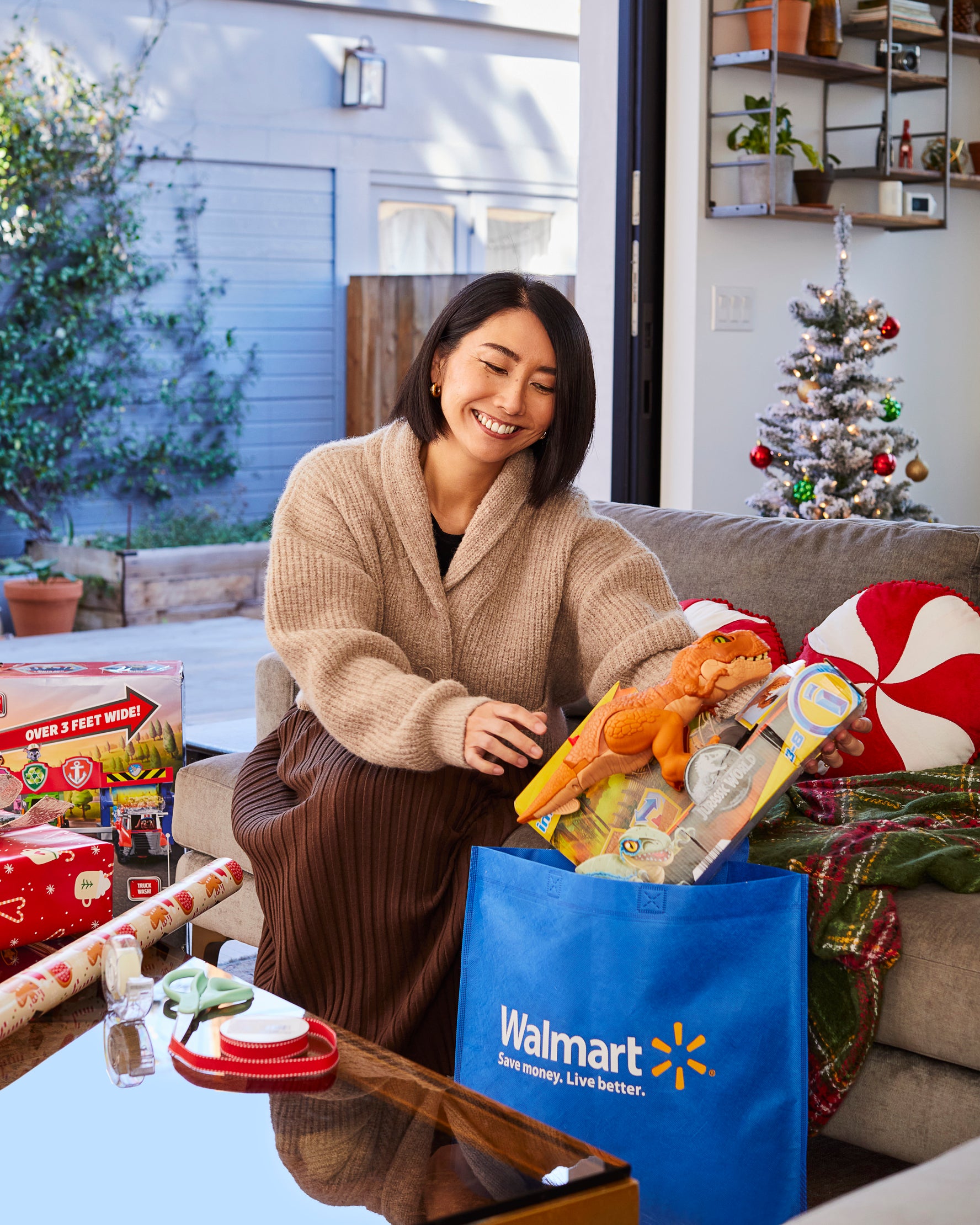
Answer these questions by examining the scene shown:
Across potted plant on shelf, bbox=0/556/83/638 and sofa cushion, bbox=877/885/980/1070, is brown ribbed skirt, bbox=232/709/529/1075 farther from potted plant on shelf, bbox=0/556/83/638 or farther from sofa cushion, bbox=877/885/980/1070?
potted plant on shelf, bbox=0/556/83/638

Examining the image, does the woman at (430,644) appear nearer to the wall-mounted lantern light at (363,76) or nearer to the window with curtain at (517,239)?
the wall-mounted lantern light at (363,76)

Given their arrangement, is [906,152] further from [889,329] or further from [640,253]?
[640,253]

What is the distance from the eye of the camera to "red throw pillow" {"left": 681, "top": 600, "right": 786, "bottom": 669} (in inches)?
82.7

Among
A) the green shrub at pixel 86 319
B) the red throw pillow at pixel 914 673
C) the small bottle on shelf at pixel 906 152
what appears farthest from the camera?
the green shrub at pixel 86 319

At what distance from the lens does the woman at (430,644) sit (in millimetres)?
1625

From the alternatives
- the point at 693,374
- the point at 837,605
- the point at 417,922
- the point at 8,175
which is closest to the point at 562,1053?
the point at 417,922

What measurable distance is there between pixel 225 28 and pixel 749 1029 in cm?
602

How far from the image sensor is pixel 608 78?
3.88 m

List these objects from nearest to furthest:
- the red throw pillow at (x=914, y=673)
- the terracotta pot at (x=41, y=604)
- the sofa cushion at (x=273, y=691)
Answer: the red throw pillow at (x=914, y=673), the sofa cushion at (x=273, y=691), the terracotta pot at (x=41, y=604)

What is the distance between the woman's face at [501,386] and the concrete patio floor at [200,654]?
216 centimetres

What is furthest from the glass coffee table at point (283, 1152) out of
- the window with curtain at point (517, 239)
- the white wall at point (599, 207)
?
the window with curtain at point (517, 239)

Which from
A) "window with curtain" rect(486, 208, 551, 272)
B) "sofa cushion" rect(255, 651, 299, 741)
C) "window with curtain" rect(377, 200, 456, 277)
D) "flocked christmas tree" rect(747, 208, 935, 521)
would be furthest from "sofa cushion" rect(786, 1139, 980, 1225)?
"window with curtain" rect(486, 208, 551, 272)

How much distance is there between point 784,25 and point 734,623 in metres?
2.32

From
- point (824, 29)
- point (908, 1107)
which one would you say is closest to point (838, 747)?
point (908, 1107)
